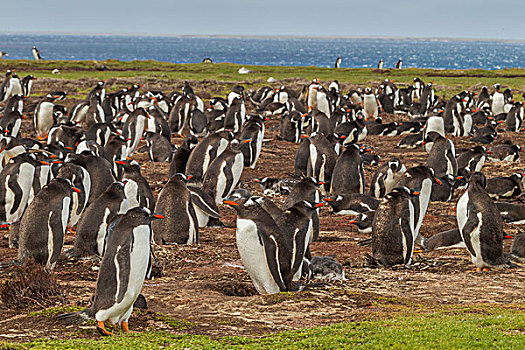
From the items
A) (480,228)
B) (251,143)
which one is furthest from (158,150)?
(480,228)

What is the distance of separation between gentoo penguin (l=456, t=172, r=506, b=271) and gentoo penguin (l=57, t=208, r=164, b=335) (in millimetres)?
5048

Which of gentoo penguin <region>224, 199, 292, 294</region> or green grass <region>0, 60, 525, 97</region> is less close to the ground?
green grass <region>0, 60, 525, 97</region>

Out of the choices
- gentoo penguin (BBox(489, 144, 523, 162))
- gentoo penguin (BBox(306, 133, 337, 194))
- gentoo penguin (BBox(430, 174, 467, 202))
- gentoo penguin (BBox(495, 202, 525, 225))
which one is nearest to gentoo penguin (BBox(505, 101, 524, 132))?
gentoo penguin (BBox(489, 144, 523, 162))

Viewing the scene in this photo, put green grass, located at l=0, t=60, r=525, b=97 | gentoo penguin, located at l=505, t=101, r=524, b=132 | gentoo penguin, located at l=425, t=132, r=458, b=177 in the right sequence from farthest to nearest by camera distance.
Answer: green grass, located at l=0, t=60, r=525, b=97, gentoo penguin, located at l=505, t=101, r=524, b=132, gentoo penguin, located at l=425, t=132, r=458, b=177

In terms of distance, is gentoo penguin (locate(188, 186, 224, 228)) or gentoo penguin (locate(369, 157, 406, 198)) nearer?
gentoo penguin (locate(188, 186, 224, 228))

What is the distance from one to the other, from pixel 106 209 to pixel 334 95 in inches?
801

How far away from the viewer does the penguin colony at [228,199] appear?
7.43 m

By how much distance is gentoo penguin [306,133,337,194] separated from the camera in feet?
48.1

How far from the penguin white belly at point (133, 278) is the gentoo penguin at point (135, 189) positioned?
13.8ft

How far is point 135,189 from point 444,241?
17.0 feet

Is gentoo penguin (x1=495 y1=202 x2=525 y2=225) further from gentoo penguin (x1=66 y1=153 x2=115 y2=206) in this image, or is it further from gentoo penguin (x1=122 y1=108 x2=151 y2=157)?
gentoo penguin (x1=122 y1=108 x2=151 y2=157)

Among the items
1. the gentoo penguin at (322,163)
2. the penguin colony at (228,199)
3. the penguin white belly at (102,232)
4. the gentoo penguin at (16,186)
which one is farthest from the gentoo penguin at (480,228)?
the gentoo penguin at (16,186)

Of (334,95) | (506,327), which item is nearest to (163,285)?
(506,327)

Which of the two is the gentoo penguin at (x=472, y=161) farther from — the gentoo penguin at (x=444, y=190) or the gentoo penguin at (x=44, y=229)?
the gentoo penguin at (x=44, y=229)
